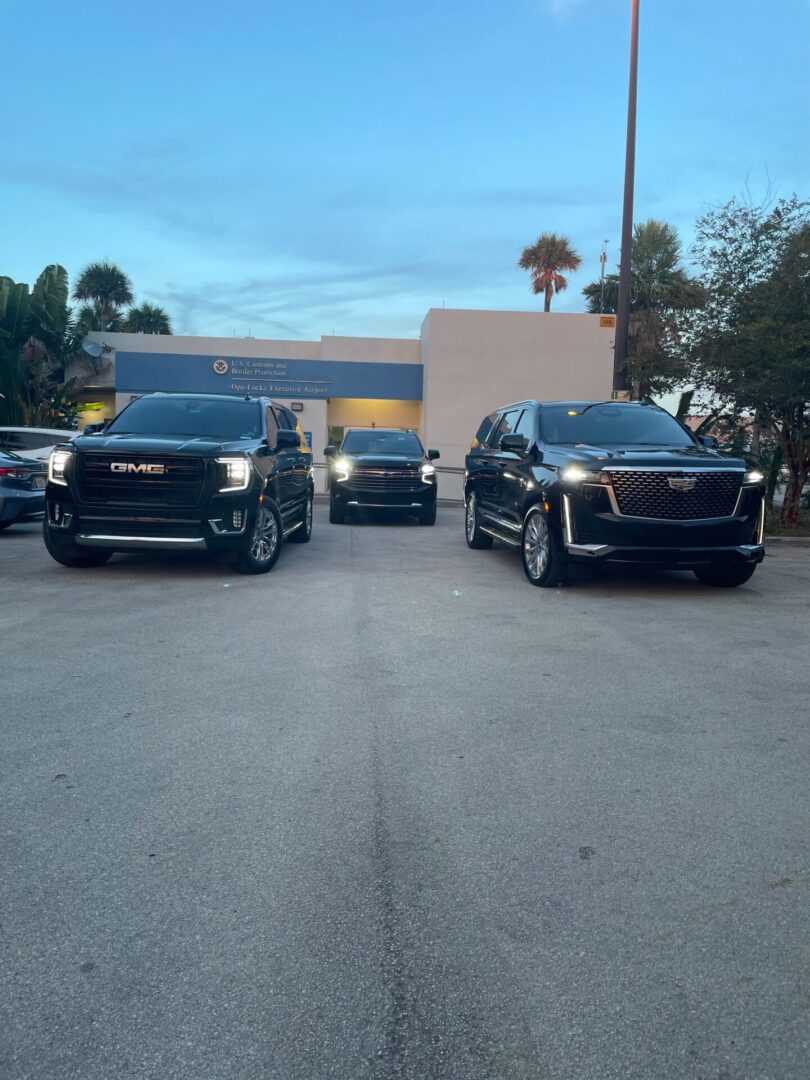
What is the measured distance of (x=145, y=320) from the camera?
47406mm

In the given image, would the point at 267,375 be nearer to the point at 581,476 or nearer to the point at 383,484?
the point at 383,484

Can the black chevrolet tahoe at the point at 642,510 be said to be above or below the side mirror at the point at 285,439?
below

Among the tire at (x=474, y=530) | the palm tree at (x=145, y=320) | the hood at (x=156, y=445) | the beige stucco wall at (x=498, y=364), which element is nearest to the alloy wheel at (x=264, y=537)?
the hood at (x=156, y=445)

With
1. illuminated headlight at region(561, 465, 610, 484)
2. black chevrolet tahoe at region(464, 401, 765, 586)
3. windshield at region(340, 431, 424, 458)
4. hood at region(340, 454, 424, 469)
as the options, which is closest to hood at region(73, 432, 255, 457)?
black chevrolet tahoe at region(464, 401, 765, 586)

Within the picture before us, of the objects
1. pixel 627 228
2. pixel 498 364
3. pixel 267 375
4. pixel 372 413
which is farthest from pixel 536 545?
pixel 372 413

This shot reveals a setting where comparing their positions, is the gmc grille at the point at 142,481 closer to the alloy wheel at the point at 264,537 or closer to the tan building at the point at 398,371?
the alloy wheel at the point at 264,537

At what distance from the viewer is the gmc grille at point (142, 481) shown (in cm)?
905

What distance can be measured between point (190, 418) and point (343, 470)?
5.89 meters

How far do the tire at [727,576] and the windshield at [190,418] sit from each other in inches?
201

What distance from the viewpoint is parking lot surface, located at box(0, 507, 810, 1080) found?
91.0 inches

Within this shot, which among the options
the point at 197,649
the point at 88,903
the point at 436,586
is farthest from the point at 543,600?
the point at 88,903

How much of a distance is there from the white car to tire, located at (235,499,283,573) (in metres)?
7.24

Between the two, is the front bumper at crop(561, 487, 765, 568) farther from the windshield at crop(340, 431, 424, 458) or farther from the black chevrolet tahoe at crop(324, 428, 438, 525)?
the windshield at crop(340, 431, 424, 458)

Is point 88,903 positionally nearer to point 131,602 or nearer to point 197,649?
point 197,649
